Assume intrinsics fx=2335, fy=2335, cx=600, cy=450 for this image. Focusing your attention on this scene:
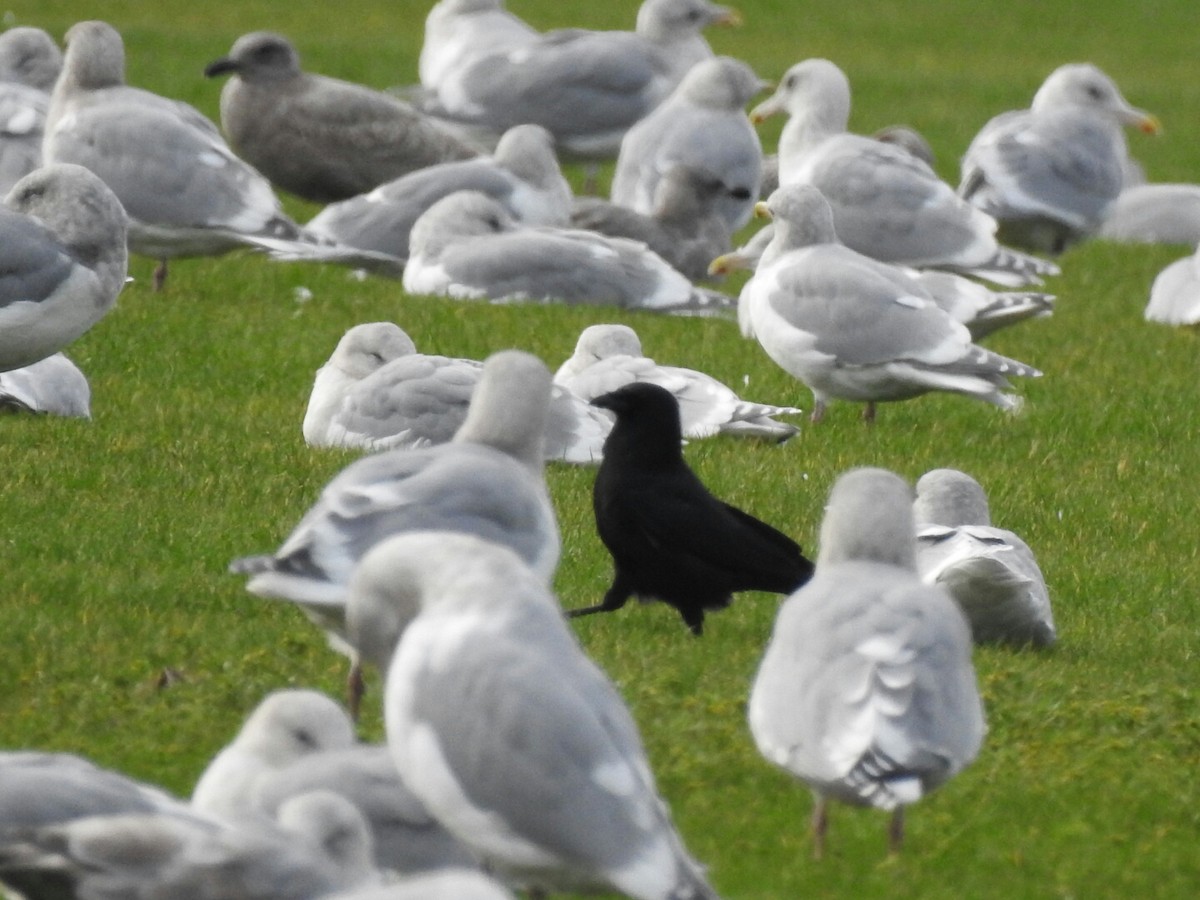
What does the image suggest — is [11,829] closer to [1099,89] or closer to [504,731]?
[504,731]

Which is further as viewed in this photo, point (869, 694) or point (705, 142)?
point (705, 142)

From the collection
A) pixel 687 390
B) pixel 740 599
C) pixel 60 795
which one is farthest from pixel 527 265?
pixel 60 795

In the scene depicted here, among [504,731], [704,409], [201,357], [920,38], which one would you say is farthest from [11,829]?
[920,38]

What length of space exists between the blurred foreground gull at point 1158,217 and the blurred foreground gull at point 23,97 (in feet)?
30.8

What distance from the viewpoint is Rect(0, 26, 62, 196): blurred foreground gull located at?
14.5 meters

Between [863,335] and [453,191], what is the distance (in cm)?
557

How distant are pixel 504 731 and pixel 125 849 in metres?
0.76

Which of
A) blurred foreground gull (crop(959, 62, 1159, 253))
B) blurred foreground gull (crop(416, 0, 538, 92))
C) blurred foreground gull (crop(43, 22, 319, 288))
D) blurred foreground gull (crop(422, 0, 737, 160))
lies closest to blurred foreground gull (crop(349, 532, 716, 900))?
blurred foreground gull (crop(43, 22, 319, 288))

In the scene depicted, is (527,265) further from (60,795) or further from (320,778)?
(60,795)

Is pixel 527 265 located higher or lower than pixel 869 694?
lower

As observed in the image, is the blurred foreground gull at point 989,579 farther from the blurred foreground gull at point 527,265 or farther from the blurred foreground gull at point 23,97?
the blurred foreground gull at point 23,97

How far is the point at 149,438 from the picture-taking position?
9617 millimetres

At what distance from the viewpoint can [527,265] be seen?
44.6ft

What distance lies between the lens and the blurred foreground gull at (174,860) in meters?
4.06
